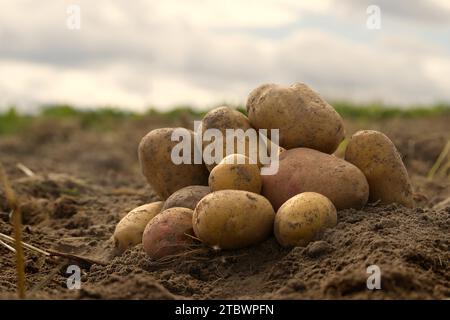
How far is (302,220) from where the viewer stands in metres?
3.30

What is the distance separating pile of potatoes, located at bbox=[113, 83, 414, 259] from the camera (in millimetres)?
3324

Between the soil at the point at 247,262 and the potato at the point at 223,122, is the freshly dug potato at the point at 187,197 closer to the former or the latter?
the potato at the point at 223,122

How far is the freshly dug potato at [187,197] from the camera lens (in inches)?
146

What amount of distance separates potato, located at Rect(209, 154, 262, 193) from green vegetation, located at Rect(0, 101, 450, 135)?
943 cm

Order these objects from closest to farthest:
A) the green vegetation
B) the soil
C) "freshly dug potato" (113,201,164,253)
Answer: the soil
"freshly dug potato" (113,201,164,253)
the green vegetation

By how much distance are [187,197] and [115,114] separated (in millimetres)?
11611

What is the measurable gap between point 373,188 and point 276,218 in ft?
2.29

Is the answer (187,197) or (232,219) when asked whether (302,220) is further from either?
(187,197)

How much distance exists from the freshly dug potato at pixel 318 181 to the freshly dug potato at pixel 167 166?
1.58 feet

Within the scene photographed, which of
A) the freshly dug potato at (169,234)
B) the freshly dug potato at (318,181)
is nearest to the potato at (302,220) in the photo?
the freshly dug potato at (318,181)

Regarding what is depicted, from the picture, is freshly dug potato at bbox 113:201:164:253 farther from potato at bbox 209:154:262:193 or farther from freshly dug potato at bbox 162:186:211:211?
potato at bbox 209:154:262:193

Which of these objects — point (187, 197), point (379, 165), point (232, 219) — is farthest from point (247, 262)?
point (379, 165)

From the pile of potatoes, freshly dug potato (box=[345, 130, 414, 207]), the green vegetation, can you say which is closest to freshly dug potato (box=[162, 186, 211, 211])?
the pile of potatoes
